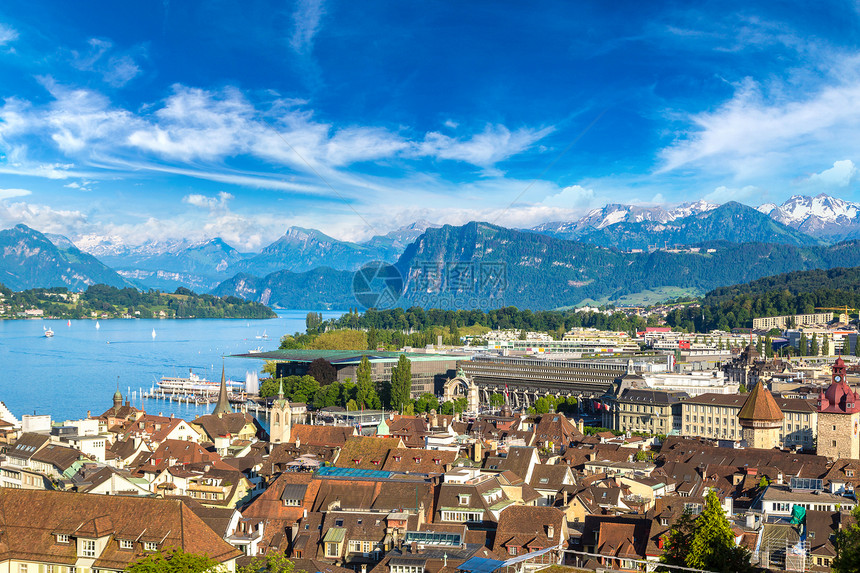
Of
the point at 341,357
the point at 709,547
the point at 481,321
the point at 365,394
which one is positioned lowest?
the point at 365,394

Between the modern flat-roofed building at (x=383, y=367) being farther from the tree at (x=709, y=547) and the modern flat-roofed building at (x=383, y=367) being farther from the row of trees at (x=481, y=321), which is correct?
the row of trees at (x=481, y=321)

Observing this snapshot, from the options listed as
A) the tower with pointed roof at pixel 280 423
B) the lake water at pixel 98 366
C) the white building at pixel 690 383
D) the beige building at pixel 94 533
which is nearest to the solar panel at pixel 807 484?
the beige building at pixel 94 533

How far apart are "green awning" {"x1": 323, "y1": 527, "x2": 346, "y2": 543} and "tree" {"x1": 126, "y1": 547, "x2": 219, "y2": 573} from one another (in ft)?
22.6

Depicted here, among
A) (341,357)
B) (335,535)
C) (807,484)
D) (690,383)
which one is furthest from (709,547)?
(341,357)

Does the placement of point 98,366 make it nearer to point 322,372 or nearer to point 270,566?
point 322,372

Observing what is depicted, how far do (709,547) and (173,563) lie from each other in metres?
12.9

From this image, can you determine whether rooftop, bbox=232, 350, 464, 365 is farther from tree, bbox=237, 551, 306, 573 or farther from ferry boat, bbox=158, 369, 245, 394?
tree, bbox=237, 551, 306, 573

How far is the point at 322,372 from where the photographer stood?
81.9 metres

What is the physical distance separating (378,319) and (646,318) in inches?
2476

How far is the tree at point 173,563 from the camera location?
18.8 meters

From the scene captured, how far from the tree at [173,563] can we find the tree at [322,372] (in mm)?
60702

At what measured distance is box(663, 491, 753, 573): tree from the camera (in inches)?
859

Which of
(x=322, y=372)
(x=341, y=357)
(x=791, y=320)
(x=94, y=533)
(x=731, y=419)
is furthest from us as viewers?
(x=791, y=320)

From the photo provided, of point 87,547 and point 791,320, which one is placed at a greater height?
point 791,320
